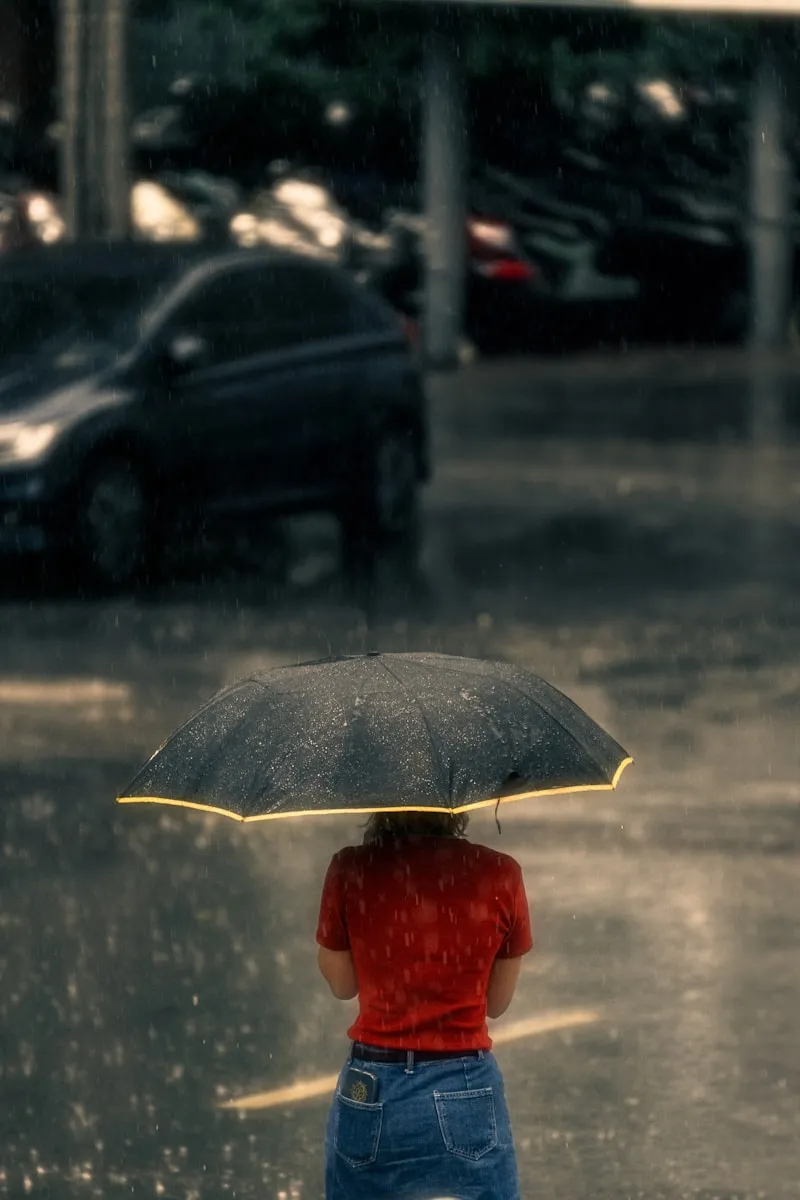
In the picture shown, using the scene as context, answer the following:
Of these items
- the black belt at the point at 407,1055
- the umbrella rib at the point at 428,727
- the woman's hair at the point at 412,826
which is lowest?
the black belt at the point at 407,1055

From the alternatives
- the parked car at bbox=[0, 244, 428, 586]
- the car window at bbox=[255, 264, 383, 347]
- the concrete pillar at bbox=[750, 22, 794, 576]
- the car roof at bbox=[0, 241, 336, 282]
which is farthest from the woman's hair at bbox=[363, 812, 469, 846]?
the concrete pillar at bbox=[750, 22, 794, 576]

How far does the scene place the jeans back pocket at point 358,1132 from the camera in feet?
14.5

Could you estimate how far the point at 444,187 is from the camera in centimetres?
3228

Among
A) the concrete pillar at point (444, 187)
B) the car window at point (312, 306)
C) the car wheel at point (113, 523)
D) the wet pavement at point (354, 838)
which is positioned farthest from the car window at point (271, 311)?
the concrete pillar at point (444, 187)

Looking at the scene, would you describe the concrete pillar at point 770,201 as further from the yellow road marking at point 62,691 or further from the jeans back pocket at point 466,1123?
the jeans back pocket at point 466,1123

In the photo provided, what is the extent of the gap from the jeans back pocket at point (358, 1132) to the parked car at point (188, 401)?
10.6 meters

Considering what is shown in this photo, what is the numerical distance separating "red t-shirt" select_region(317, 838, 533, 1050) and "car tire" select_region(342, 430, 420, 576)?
493 inches

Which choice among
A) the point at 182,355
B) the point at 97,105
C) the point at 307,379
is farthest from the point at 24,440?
the point at 97,105

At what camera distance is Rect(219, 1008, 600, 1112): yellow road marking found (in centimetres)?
675

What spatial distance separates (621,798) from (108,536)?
5.67 meters

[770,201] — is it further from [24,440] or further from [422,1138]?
[422,1138]

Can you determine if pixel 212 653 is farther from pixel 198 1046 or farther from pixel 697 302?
pixel 697 302

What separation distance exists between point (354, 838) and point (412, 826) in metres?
5.11

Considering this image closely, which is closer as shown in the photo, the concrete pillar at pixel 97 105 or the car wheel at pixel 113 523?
the car wheel at pixel 113 523
